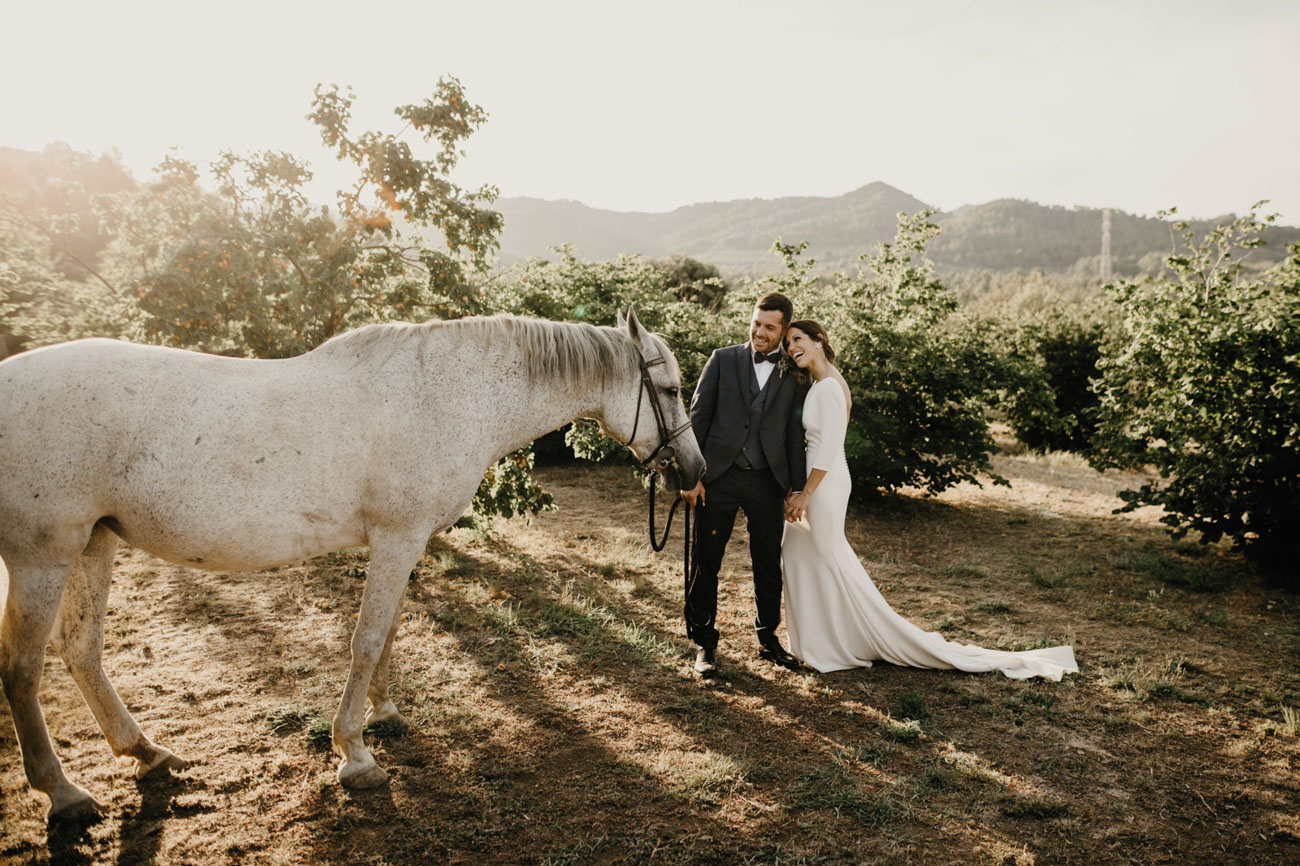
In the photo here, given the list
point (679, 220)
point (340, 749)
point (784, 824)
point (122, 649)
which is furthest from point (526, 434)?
point (679, 220)

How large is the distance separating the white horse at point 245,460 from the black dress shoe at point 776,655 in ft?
7.81

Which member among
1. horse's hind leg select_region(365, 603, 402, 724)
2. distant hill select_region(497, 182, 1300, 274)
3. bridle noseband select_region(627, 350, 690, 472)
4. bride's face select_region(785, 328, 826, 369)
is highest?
distant hill select_region(497, 182, 1300, 274)

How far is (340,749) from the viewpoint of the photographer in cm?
333

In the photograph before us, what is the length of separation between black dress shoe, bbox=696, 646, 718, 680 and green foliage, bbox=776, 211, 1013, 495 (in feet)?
15.0

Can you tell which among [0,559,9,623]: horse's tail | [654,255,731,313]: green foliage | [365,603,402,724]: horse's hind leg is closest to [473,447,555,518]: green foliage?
[365,603,402,724]: horse's hind leg

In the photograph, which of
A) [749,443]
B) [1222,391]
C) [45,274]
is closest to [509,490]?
[749,443]

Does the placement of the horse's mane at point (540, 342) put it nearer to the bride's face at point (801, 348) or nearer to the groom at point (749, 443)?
the groom at point (749, 443)

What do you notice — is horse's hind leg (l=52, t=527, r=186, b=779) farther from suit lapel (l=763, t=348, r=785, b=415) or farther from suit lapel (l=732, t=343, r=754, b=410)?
suit lapel (l=763, t=348, r=785, b=415)

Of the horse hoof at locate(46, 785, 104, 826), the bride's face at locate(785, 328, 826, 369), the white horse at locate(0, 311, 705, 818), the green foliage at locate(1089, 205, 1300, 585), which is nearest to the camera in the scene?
the white horse at locate(0, 311, 705, 818)

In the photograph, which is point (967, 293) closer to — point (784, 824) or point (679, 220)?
point (784, 824)

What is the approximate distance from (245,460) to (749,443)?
9.29ft

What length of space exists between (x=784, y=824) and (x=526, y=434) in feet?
7.32

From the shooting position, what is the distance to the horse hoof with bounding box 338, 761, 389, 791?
3.24m

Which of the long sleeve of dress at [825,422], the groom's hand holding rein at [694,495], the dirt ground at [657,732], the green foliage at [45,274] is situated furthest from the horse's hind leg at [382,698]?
the green foliage at [45,274]
